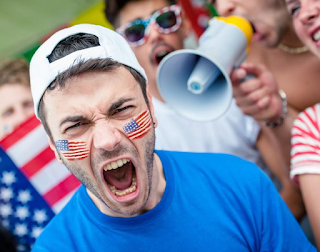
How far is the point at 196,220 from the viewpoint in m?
1.68

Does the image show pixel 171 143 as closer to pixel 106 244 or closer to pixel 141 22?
pixel 141 22

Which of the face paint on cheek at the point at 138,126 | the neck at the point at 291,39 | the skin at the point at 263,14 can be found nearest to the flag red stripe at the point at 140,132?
the face paint on cheek at the point at 138,126

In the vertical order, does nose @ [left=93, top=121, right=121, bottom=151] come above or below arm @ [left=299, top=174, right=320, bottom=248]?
above

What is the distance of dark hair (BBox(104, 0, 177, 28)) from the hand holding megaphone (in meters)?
1.06

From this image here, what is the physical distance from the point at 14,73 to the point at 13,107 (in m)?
0.31

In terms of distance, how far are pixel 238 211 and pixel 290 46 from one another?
152 centimetres

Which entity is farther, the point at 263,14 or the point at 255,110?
the point at 263,14

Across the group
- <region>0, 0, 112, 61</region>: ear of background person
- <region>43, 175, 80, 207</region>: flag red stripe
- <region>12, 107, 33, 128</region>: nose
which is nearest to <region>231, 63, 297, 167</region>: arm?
<region>43, 175, 80, 207</region>: flag red stripe

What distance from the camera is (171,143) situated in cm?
269

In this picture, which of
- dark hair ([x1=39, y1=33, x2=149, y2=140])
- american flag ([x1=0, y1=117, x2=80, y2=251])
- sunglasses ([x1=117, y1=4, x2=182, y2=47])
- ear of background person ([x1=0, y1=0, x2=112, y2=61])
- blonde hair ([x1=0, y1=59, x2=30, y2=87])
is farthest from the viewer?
ear of background person ([x1=0, y1=0, x2=112, y2=61])

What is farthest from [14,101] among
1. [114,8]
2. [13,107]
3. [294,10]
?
[294,10]

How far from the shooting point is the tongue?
1.70 meters

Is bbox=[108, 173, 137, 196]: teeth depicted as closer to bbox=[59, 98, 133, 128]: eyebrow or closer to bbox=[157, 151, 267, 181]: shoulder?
bbox=[157, 151, 267, 181]: shoulder

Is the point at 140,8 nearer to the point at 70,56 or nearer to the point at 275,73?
the point at 275,73
